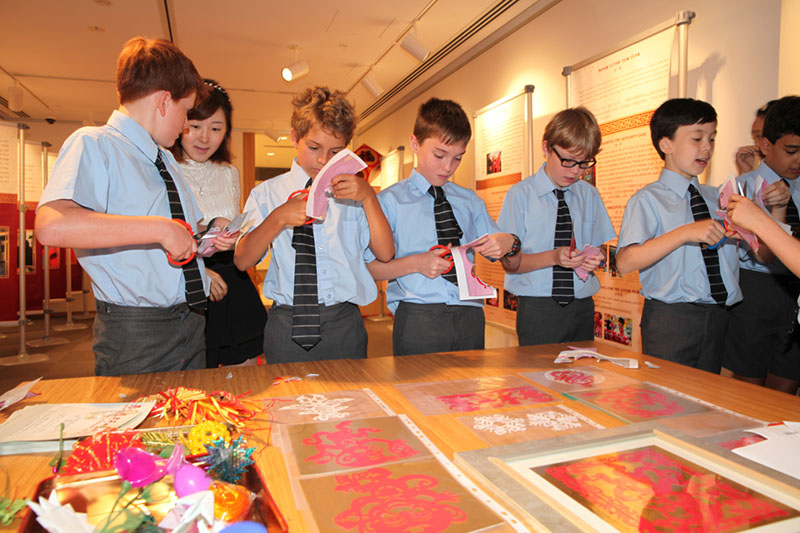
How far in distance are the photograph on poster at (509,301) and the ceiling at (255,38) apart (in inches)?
99.5

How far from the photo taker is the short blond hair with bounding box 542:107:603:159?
2.13 meters

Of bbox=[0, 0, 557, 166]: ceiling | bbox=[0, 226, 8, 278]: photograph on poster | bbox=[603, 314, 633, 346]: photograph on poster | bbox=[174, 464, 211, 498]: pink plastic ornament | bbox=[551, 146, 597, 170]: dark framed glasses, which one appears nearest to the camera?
bbox=[174, 464, 211, 498]: pink plastic ornament

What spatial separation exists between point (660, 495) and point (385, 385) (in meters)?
0.67

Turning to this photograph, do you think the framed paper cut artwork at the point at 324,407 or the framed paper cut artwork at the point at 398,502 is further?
the framed paper cut artwork at the point at 324,407

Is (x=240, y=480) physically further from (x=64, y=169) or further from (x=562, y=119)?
(x=562, y=119)

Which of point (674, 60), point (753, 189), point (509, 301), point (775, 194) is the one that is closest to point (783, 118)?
point (753, 189)

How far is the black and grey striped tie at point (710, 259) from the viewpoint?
6.20ft

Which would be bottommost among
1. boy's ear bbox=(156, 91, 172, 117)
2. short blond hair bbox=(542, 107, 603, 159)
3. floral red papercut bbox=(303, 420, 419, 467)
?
floral red papercut bbox=(303, 420, 419, 467)

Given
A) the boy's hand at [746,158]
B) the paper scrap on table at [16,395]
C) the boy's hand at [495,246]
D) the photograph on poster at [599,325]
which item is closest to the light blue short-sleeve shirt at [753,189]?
the boy's hand at [746,158]

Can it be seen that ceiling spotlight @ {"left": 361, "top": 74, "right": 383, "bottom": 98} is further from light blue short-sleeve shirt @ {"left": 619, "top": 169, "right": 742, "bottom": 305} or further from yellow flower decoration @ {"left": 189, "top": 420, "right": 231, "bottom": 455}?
yellow flower decoration @ {"left": 189, "top": 420, "right": 231, "bottom": 455}

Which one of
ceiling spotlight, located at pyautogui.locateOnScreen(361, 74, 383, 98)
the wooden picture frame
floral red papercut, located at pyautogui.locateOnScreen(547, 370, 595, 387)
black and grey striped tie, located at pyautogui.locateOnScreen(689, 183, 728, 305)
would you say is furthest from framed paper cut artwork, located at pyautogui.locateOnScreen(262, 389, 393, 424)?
ceiling spotlight, located at pyautogui.locateOnScreen(361, 74, 383, 98)

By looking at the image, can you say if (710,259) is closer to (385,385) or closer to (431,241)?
(431,241)

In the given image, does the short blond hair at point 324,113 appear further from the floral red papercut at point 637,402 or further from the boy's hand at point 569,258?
the floral red papercut at point 637,402

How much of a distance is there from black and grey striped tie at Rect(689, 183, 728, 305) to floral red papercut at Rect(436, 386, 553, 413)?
1118 millimetres
